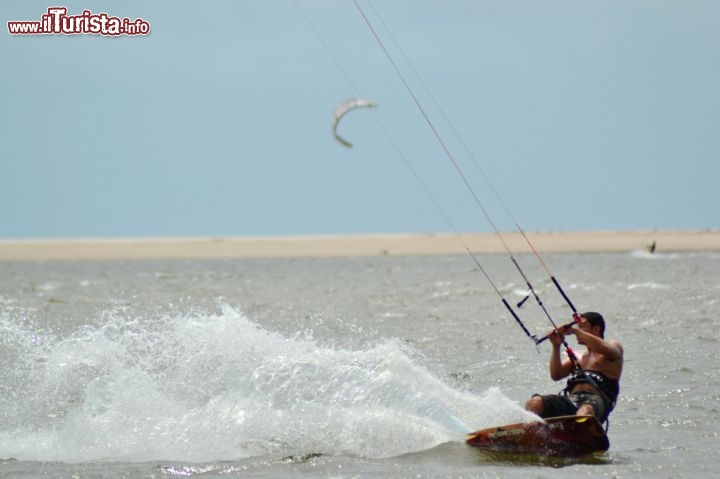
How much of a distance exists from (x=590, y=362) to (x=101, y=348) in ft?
14.9

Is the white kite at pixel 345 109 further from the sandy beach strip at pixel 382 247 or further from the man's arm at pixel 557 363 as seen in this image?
the sandy beach strip at pixel 382 247

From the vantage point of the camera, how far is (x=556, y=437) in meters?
9.55

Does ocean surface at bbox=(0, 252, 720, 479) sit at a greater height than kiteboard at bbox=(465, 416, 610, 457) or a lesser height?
greater

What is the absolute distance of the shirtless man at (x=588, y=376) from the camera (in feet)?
32.0

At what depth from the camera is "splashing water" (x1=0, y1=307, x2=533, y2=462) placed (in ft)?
32.1

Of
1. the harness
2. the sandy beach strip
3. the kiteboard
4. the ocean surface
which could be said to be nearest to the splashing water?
the ocean surface

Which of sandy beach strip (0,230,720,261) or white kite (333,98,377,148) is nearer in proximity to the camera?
white kite (333,98,377,148)

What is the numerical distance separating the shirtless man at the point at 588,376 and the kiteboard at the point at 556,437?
0.20m

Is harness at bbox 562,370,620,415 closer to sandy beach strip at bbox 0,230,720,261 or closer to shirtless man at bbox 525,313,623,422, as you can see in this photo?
shirtless man at bbox 525,313,623,422

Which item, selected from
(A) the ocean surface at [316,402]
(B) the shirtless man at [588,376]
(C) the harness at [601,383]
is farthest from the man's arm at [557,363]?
(A) the ocean surface at [316,402]

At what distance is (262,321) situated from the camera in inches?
839

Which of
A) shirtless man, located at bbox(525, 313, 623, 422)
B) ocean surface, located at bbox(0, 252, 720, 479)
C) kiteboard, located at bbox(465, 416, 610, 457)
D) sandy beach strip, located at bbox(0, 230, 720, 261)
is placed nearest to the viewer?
ocean surface, located at bbox(0, 252, 720, 479)

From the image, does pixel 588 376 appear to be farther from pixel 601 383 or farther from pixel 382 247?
pixel 382 247

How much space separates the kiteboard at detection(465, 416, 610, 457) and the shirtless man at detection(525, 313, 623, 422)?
0.20 metres
